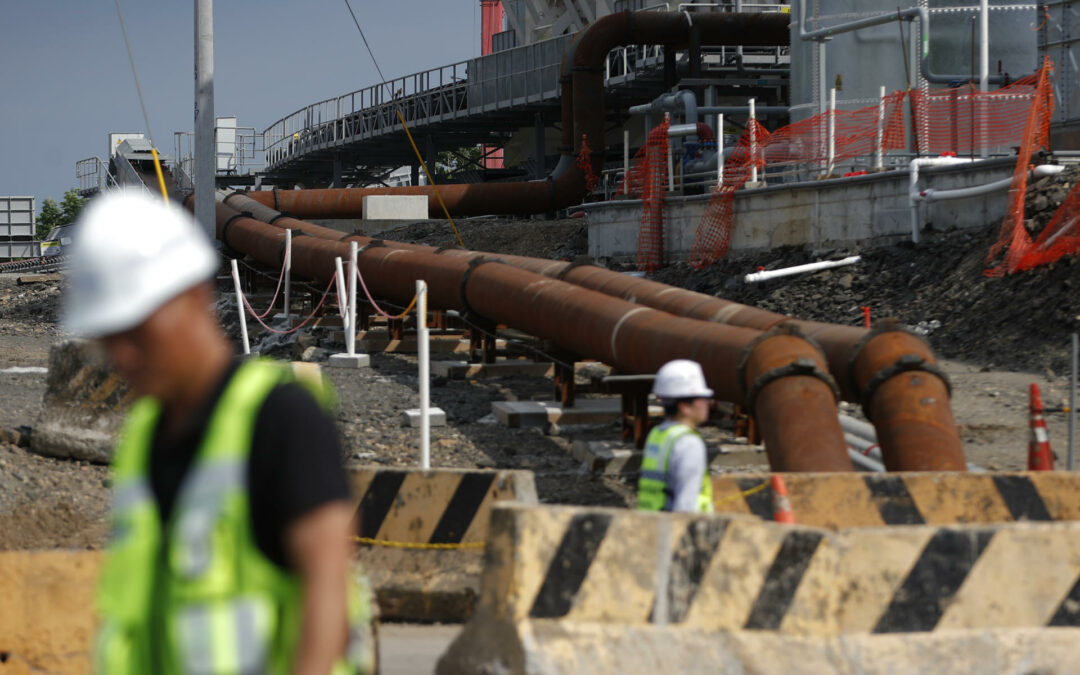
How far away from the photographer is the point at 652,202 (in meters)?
22.3

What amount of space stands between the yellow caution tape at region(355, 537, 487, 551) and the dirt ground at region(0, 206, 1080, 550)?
213 cm

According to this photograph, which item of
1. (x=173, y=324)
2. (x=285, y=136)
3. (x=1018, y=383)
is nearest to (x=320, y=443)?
(x=173, y=324)

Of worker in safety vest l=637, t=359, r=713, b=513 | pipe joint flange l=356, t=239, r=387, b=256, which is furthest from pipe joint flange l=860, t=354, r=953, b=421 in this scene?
pipe joint flange l=356, t=239, r=387, b=256

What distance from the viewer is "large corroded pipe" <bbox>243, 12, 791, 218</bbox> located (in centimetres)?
3159

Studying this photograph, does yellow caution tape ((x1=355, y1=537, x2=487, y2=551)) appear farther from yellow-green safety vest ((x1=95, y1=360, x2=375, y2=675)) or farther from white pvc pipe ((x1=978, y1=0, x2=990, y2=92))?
white pvc pipe ((x1=978, y1=0, x2=990, y2=92))

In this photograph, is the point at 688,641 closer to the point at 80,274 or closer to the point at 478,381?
the point at 80,274

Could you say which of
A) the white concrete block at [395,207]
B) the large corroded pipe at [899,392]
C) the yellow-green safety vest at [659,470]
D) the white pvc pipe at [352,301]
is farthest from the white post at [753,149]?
the yellow-green safety vest at [659,470]

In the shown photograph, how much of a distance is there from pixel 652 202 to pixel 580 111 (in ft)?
34.9

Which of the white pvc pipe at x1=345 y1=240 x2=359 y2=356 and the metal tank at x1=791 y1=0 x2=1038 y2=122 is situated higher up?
the metal tank at x1=791 y1=0 x2=1038 y2=122

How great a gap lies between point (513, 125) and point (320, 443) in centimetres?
4543

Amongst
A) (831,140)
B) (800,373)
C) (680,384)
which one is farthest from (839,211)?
(680,384)

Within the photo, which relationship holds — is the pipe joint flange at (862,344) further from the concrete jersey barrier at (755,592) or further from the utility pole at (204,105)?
the utility pole at (204,105)

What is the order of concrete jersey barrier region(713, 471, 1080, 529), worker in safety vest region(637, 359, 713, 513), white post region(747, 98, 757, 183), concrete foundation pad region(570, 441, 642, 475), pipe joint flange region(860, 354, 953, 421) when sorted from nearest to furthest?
worker in safety vest region(637, 359, 713, 513)
concrete jersey barrier region(713, 471, 1080, 529)
pipe joint flange region(860, 354, 953, 421)
concrete foundation pad region(570, 441, 642, 475)
white post region(747, 98, 757, 183)

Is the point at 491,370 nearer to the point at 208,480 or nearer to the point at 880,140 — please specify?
the point at 880,140
